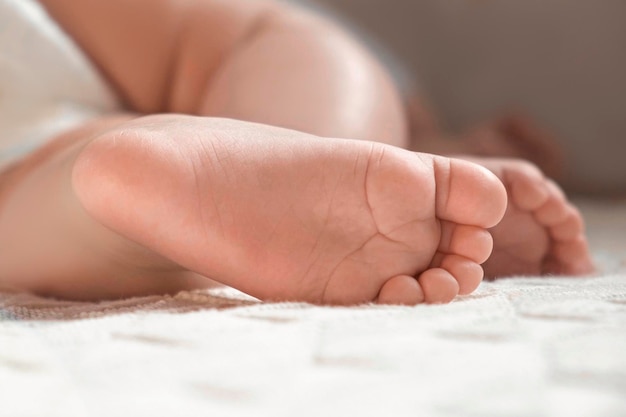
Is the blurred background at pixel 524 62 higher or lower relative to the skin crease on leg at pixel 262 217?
higher

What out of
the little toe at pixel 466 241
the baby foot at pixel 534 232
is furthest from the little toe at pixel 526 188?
the little toe at pixel 466 241

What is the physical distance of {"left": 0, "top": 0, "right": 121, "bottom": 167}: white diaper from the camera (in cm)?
90

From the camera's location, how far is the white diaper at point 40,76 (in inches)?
35.6

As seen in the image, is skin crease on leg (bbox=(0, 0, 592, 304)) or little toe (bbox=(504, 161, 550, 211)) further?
little toe (bbox=(504, 161, 550, 211))

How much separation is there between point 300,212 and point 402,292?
0.28 feet

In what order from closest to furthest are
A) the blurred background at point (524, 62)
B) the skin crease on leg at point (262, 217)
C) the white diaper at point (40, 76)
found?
1. the skin crease on leg at point (262, 217)
2. the white diaper at point (40, 76)
3. the blurred background at point (524, 62)

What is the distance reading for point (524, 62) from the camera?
4.21 feet

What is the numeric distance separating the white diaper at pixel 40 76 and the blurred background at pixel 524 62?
0.50 meters

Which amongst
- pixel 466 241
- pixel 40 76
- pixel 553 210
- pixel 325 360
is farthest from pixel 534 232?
pixel 40 76

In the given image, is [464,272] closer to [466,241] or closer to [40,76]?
[466,241]

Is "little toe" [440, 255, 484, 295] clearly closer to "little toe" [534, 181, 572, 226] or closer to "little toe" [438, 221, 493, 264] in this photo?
"little toe" [438, 221, 493, 264]

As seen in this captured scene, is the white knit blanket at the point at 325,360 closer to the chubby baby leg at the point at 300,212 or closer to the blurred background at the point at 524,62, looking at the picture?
the chubby baby leg at the point at 300,212

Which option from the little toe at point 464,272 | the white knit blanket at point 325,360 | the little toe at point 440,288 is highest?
the little toe at point 464,272

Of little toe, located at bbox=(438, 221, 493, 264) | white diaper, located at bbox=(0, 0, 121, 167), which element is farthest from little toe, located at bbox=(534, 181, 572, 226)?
white diaper, located at bbox=(0, 0, 121, 167)
